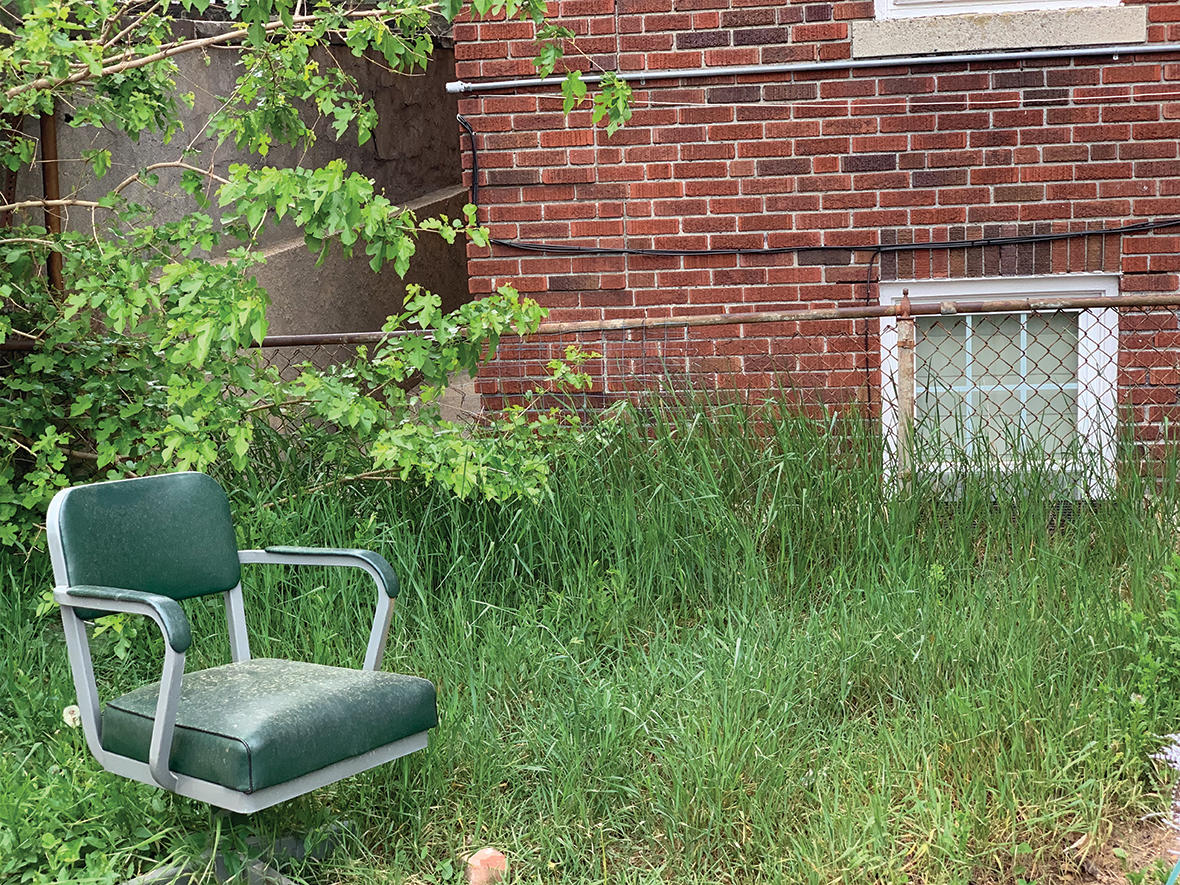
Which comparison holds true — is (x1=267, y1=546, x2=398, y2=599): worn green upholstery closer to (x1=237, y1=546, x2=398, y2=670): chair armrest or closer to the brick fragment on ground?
(x1=237, y1=546, x2=398, y2=670): chair armrest

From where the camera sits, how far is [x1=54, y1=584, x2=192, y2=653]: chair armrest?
8.46 ft

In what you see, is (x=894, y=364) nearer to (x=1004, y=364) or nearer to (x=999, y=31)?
(x=1004, y=364)

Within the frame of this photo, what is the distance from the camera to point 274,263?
701cm

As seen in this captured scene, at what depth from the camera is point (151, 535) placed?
122 inches

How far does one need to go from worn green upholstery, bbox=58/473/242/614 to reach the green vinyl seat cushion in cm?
28

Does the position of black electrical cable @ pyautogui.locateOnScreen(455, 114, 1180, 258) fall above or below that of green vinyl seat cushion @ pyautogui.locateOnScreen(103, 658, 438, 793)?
above

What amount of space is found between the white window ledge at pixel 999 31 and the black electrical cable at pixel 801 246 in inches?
33.2

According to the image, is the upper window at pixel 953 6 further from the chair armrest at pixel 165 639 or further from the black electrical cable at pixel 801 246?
the chair armrest at pixel 165 639

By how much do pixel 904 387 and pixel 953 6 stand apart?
202 cm

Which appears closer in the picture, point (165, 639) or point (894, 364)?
point (165, 639)

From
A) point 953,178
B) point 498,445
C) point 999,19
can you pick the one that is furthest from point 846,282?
point 498,445

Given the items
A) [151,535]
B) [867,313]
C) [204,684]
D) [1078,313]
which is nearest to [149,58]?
[151,535]

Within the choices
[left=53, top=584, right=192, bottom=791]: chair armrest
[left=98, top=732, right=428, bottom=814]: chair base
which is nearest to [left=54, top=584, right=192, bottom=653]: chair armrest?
[left=53, top=584, right=192, bottom=791]: chair armrest

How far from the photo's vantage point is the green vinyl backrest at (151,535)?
2906 millimetres
